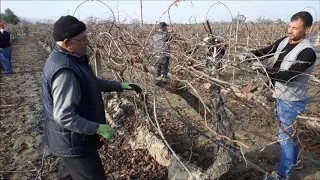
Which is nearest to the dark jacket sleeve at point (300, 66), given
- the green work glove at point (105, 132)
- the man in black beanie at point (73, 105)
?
the green work glove at point (105, 132)

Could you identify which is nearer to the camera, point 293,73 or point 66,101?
point 66,101

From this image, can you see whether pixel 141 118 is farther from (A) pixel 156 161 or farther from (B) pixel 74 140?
(B) pixel 74 140

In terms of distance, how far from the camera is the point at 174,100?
20.5ft

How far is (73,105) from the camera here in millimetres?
1976

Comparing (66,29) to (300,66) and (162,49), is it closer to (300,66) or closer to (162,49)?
(162,49)

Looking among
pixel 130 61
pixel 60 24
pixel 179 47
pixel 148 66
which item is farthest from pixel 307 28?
pixel 60 24

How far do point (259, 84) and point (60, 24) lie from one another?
158 centimetres

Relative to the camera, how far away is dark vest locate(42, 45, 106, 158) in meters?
2.04

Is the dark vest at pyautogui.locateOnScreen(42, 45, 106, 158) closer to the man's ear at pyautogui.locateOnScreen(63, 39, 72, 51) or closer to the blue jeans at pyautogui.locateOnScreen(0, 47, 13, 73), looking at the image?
the man's ear at pyautogui.locateOnScreen(63, 39, 72, 51)

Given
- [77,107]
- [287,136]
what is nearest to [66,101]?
[77,107]

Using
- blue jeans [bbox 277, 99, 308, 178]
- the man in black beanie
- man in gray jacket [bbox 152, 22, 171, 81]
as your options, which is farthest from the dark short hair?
the man in black beanie

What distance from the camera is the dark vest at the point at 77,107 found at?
2035 mm

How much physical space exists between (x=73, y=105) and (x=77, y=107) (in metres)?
0.13

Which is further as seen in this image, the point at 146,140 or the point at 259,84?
the point at 146,140
